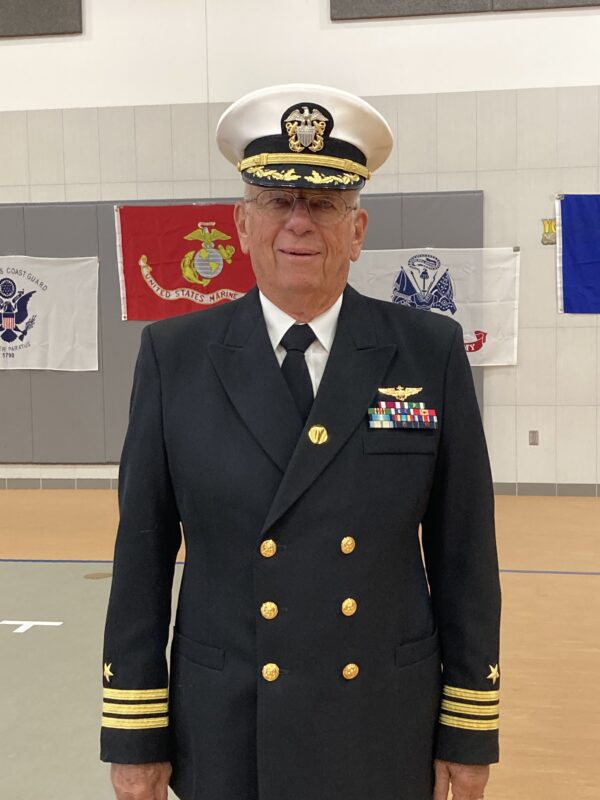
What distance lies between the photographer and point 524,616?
14.6ft

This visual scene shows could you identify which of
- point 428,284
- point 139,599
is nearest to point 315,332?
point 139,599

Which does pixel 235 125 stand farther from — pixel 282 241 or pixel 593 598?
pixel 593 598

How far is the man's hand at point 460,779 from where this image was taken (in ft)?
4.64

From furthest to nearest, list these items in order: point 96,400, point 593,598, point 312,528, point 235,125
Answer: point 96,400 → point 593,598 → point 235,125 → point 312,528

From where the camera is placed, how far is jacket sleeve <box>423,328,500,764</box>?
4.65 feet

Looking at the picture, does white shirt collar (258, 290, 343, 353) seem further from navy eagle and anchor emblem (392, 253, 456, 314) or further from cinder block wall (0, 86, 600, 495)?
cinder block wall (0, 86, 600, 495)

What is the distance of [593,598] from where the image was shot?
4.73 metres

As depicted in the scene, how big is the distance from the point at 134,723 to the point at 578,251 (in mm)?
6875

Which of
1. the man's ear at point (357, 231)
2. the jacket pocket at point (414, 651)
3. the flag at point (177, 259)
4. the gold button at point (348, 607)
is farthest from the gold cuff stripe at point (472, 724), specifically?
the flag at point (177, 259)

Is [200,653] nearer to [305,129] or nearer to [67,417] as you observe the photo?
[305,129]

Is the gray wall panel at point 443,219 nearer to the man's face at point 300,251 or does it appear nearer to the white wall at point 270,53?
the white wall at point 270,53

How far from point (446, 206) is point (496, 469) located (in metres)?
2.31

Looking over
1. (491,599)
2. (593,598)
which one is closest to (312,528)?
(491,599)

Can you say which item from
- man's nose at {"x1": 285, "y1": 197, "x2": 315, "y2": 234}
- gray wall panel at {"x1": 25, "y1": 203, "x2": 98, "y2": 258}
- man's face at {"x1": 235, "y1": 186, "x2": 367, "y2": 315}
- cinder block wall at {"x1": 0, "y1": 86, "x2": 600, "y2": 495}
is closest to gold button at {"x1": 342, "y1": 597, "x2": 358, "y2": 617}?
man's face at {"x1": 235, "y1": 186, "x2": 367, "y2": 315}
